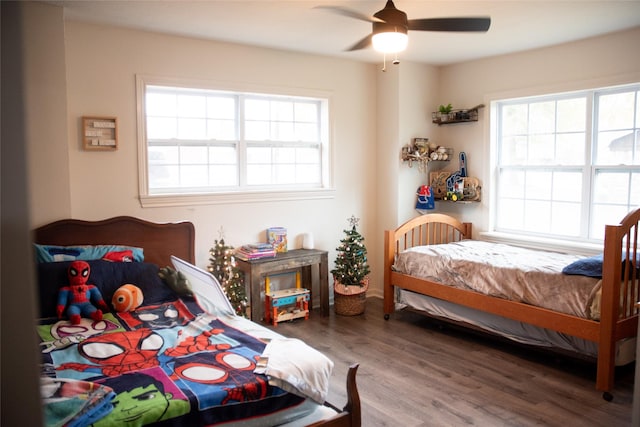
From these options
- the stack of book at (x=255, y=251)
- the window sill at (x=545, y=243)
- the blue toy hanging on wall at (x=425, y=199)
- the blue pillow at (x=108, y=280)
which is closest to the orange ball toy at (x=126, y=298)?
the blue pillow at (x=108, y=280)

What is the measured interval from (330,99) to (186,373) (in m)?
3.49

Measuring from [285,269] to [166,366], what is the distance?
2414 millimetres

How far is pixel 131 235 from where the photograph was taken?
3.86 metres

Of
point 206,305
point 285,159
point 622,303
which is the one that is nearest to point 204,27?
point 285,159

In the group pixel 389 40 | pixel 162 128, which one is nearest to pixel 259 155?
pixel 162 128

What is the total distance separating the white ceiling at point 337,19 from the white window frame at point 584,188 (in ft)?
1.65

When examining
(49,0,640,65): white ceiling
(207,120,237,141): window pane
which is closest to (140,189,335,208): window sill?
(207,120,237,141): window pane

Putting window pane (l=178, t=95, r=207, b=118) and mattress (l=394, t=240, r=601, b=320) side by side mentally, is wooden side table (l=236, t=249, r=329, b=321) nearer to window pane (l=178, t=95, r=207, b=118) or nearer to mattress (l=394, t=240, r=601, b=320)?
mattress (l=394, t=240, r=601, b=320)

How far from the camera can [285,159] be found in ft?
16.4

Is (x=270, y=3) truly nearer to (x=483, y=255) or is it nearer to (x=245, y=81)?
(x=245, y=81)

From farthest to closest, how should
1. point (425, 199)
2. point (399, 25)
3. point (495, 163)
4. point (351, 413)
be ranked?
point (425, 199), point (495, 163), point (399, 25), point (351, 413)

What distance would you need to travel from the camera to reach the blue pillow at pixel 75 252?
3.33m

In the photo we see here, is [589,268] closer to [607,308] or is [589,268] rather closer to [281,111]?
[607,308]

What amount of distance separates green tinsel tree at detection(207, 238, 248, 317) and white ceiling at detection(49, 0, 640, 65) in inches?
69.1
